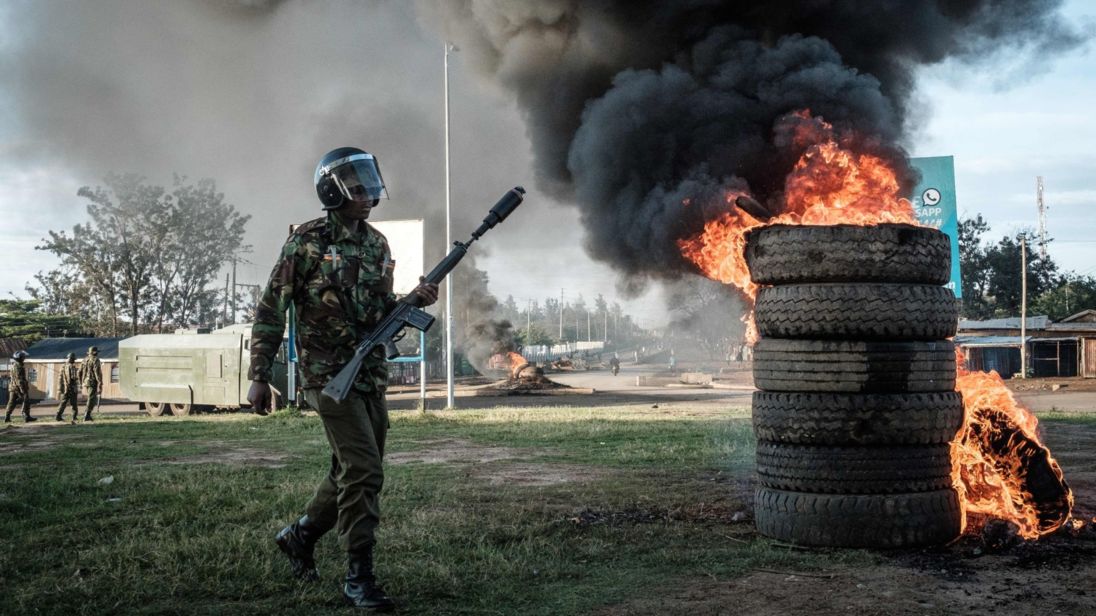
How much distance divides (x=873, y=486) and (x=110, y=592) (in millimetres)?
4120

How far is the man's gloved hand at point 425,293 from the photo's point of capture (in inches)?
180

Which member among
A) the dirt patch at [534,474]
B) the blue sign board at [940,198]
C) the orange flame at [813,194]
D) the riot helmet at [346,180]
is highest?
the blue sign board at [940,198]

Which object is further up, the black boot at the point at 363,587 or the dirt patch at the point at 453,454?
the black boot at the point at 363,587

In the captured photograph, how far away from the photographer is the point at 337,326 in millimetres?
4492

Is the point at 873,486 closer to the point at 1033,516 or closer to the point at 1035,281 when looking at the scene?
the point at 1033,516

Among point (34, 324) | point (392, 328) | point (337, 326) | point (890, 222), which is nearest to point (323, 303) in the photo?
point (337, 326)

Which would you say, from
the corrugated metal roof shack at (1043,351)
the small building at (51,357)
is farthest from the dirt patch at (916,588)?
the corrugated metal roof shack at (1043,351)

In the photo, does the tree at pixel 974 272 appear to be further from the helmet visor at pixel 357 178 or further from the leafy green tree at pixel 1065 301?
the helmet visor at pixel 357 178

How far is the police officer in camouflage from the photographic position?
14.1 feet

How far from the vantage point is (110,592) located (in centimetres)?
424

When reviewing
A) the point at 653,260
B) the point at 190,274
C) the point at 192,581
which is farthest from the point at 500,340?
the point at 192,581

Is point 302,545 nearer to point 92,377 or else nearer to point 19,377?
point 19,377

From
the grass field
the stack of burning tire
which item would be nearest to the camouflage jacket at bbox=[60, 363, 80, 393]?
the grass field

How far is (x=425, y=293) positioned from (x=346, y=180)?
72cm
